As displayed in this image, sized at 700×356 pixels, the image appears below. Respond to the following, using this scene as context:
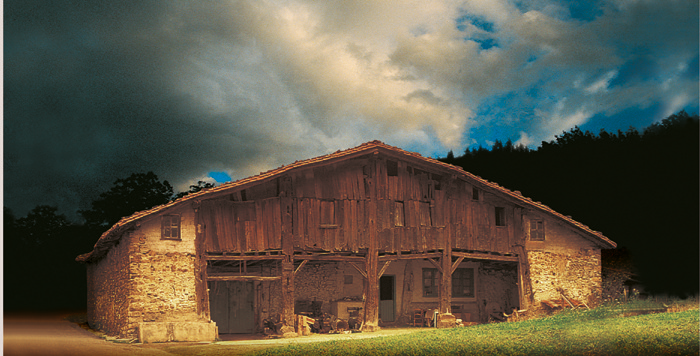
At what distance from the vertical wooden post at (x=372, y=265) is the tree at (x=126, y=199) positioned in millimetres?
35192

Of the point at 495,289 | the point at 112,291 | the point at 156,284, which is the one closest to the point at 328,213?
the point at 156,284

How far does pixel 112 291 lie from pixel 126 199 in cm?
3342

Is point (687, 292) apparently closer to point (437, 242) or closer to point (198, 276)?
point (437, 242)

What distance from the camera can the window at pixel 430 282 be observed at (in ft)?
83.7

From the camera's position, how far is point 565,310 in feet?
75.6

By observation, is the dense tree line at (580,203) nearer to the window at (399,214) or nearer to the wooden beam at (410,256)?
the wooden beam at (410,256)

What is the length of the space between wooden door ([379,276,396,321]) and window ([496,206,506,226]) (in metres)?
4.91

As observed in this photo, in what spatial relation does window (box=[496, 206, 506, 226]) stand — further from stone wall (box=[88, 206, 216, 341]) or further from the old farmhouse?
stone wall (box=[88, 206, 216, 341])

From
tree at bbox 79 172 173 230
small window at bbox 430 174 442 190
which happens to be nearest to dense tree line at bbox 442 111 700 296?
small window at bbox 430 174 442 190

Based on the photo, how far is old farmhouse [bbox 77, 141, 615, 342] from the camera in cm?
1967

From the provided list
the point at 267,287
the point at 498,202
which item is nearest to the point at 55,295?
the point at 267,287

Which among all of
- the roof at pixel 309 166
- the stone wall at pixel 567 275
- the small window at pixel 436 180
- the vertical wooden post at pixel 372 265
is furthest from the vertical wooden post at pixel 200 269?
the stone wall at pixel 567 275

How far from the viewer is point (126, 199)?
52906 mm

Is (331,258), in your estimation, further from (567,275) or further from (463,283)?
(567,275)
